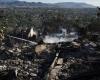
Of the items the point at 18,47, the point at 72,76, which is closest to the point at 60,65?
the point at 72,76

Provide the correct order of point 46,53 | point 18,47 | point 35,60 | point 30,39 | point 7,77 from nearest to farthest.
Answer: point 7,77 → point 35,60 → point 46,53 → point 18,47 → point 30,39

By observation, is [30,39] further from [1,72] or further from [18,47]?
[1,72]

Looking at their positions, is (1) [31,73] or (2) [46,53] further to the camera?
(2) [46,53]

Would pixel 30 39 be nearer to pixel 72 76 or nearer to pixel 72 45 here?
pixel 72 45

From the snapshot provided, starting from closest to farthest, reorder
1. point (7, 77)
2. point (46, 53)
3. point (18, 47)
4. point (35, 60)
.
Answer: point (7, 77), point (35, 60), point (46, 53), point (18, 47)

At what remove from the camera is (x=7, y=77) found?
12773 millimetres

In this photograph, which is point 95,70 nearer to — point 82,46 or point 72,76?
point 72,76

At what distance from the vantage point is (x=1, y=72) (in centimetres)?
1348

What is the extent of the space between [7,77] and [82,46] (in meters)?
7.19

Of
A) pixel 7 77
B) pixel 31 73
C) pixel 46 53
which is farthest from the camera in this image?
pixel 46 53

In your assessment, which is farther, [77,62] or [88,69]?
[77,62]

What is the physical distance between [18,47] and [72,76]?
7.70 meters

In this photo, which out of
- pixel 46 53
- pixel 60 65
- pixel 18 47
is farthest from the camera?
pixel 18 47

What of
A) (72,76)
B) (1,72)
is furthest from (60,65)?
(1,72)
